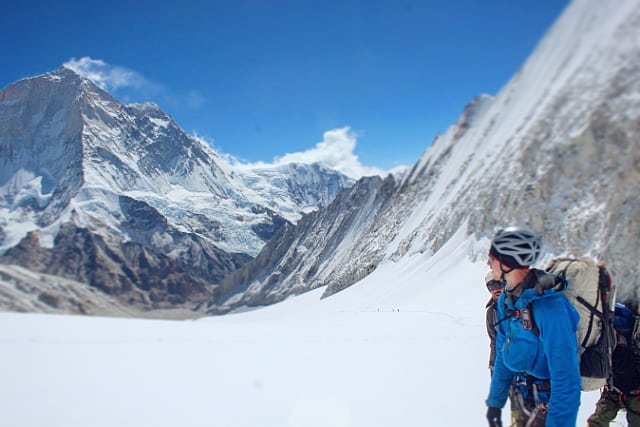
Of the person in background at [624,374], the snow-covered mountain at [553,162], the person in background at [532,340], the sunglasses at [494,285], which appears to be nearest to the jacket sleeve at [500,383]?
the person in background at [532,340]

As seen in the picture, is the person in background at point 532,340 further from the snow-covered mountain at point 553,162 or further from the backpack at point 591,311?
the snow-covered mountain at point 553,162

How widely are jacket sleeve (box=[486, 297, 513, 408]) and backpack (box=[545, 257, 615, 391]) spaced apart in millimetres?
540

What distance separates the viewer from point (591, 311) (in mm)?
3162

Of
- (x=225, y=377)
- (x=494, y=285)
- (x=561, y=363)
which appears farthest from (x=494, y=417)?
(x=225, y=377)

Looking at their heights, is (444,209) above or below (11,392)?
above

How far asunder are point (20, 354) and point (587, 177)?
2588cm

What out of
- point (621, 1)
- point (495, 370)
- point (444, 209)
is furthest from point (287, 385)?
point (444, 209)

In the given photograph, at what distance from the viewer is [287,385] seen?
202 inches

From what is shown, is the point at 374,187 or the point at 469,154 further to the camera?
the point at 374,187

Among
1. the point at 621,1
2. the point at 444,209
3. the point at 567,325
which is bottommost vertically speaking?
the point at 567,325

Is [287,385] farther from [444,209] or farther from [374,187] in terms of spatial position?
[374,187]

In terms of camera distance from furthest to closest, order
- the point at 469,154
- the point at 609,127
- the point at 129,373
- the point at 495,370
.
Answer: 1. the point at 469,154
2. the point at 609,127
3. the point at 129,373
4. the point at 495,370

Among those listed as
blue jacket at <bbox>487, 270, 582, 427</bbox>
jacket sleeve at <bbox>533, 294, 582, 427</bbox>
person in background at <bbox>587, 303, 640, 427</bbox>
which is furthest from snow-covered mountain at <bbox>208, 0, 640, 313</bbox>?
jacket sleeve at <bbox>533, 294, 582, 427</bbox>

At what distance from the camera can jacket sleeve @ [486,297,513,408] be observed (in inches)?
140
